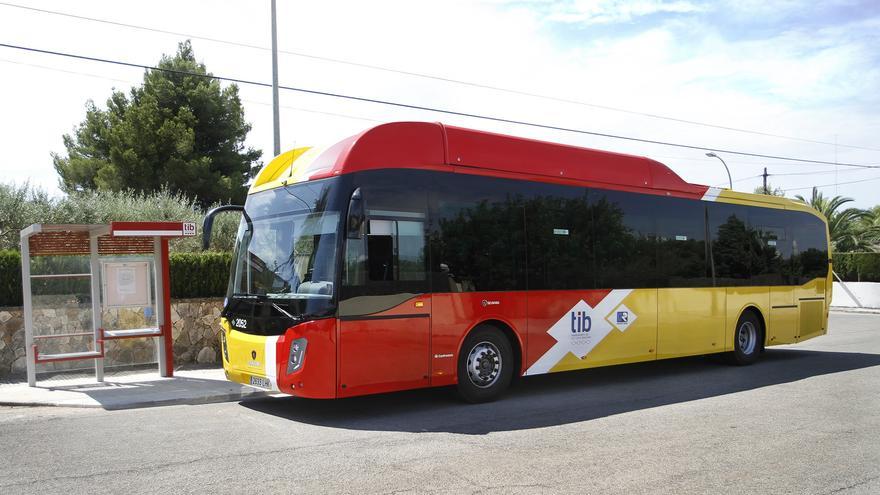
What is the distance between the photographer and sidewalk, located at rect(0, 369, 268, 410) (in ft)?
31.8

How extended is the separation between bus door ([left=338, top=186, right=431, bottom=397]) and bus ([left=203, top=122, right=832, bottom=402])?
0.02 metres

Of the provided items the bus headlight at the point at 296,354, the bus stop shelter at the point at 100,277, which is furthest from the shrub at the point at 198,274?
the bus headlight at the point at 296,354

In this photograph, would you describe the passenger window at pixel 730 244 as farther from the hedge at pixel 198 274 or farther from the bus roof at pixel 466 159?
the hedge at pixel 198 274

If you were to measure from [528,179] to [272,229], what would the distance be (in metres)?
3.69

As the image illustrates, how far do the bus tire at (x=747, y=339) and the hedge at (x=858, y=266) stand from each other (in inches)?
911

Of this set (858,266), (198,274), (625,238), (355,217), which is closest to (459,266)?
(355,217)

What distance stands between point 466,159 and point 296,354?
3443 mm

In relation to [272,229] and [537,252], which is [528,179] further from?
[272,229]

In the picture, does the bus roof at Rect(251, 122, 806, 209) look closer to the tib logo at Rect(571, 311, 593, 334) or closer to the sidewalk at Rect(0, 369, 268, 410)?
the tib logo at Rect(571, 311, 593, 334)

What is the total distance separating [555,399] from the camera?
995 centimetres

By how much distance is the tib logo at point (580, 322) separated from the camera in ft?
34.3

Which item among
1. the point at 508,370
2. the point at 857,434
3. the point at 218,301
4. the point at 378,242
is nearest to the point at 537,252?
the point at 508,370

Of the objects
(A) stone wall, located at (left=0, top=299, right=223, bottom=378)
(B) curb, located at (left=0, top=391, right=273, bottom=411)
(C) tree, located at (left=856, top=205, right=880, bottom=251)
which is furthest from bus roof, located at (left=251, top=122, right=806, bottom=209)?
(C) tree, located at (left=856, top=205, right=880, bottom=251)

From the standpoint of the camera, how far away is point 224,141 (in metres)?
30.5
